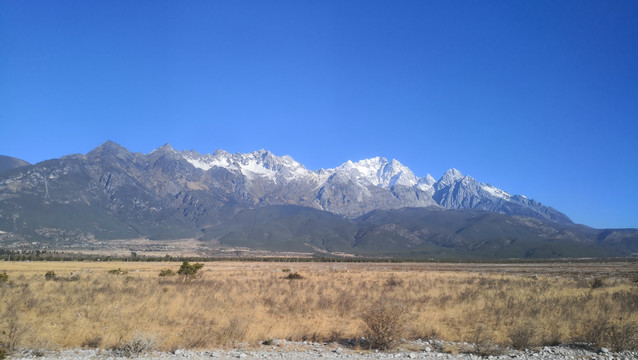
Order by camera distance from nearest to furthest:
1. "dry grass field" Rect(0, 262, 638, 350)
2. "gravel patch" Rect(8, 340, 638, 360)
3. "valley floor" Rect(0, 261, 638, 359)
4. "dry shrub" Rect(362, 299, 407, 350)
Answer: "gravel patch" Rect(8, 340, 638, 360)
"valley floor" Rect(0, 261, 638, 359)
"dry shrub" Rect(362, 299, 407, 350)
"dry grass field" Rect(0, 262, 638, 350)

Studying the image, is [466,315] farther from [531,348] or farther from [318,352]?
[318,352]

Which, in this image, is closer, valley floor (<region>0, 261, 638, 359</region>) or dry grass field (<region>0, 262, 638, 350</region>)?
valley floor (<region>0, 261, 638, 359</region>)

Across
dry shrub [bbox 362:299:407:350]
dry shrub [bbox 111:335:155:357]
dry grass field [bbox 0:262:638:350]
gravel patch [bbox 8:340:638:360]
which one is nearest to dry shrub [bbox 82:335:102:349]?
dry grass field [bbox 0:262:638:350]

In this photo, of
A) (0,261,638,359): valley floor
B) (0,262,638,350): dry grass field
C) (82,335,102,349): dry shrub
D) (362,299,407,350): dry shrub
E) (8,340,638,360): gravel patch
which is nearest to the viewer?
(8,340,638,360): gravel patch

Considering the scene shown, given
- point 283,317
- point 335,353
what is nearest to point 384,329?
point 335,353

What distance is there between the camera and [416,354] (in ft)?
37.6

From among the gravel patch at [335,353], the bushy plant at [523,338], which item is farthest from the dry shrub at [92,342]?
the bushy plant at [523,338]

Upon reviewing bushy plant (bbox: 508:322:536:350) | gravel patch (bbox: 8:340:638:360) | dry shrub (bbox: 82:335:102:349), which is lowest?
dry shrub (bbox: 82:335:102:349)

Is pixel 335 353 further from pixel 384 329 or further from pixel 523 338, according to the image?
pixel 523 338

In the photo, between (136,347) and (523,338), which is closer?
(136,347)

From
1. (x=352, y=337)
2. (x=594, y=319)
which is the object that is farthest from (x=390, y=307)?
(x=594, y=319)

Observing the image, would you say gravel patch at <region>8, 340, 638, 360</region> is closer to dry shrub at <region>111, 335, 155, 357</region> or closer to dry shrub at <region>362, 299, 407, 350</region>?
dry shrub at <region>111, 335, 155, 357</region>

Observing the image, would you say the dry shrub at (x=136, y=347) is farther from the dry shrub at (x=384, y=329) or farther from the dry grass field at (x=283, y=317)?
the dry shrub at (x=384, y=329)

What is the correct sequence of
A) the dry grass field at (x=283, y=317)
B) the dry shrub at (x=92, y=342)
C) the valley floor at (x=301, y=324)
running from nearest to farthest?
the valley floor at (x=301, y=324), the dry shrub at (x=92, y=342), the dry grass field at (x=283, y=317)
